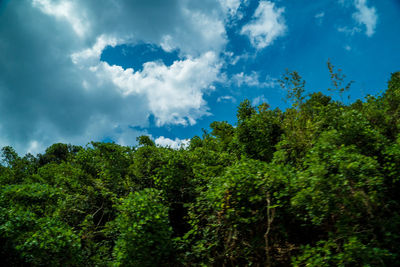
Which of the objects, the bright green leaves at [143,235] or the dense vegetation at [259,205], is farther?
the bright green leaves at [143,235]

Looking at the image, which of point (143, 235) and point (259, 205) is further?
point (259, 205)

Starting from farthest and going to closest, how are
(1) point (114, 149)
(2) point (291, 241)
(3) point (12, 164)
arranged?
(3) point (12, 164), (1) point (114, 149), (2) point (291, 241)

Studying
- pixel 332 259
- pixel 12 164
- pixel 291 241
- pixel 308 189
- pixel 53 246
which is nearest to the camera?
pixel 332 259

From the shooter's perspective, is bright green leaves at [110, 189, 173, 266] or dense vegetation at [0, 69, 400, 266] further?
bright green leaves at [110, 189, 173, 266]

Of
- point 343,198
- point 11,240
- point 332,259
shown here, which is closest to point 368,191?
point 343,198

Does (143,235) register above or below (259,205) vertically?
below

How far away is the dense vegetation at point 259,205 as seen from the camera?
477cm

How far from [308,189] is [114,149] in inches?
312

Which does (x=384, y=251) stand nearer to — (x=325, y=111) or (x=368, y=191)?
(x=368, y=191)

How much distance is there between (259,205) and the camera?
19.4ft

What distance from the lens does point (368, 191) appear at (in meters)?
4.78

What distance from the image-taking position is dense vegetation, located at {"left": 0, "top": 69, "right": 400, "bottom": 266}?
4.77m

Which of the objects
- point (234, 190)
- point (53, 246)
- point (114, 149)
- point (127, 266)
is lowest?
point (127, 266)

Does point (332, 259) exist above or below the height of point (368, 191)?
below
